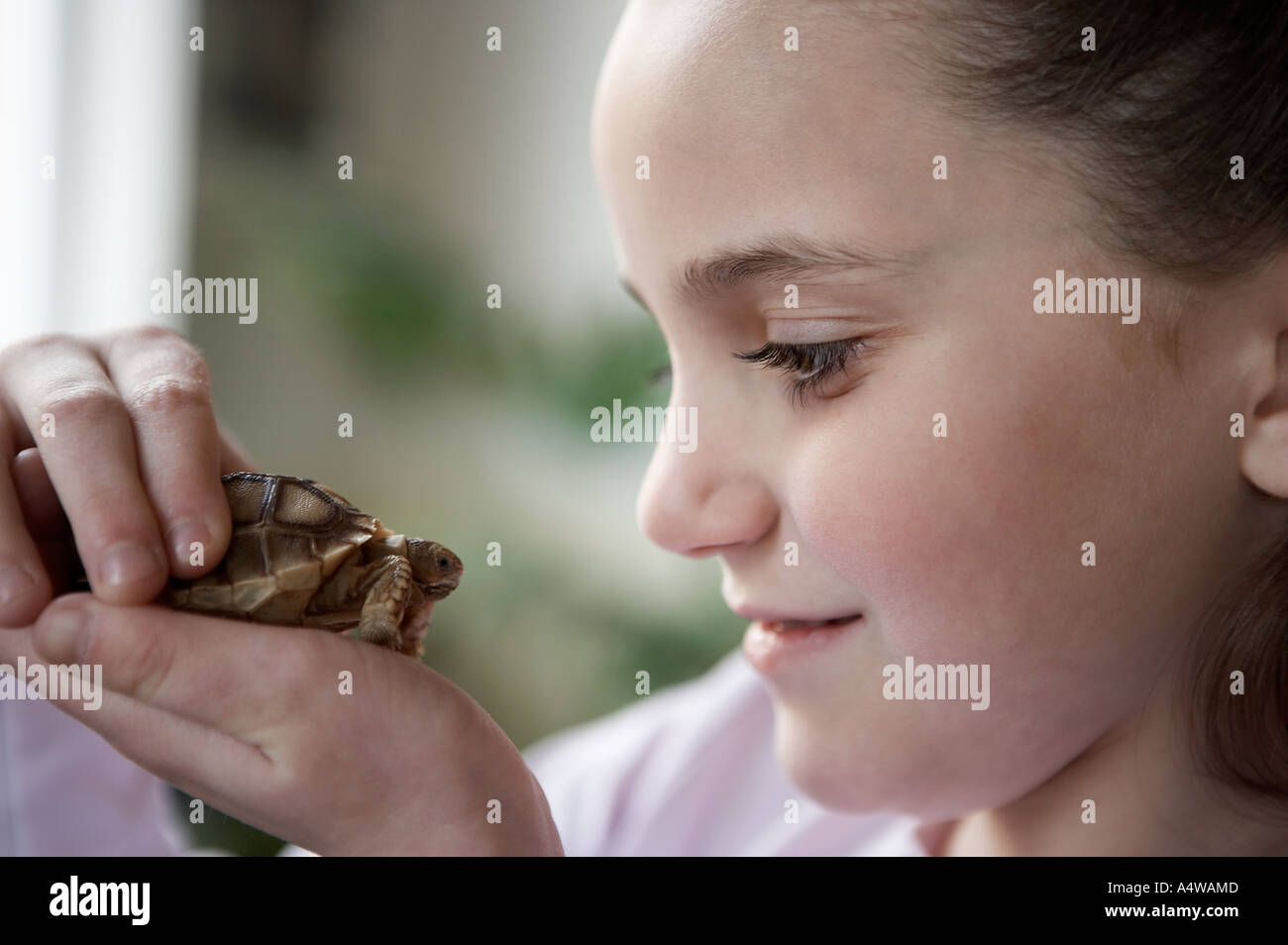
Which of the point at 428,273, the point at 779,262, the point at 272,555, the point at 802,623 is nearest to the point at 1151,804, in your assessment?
the point at 802,623

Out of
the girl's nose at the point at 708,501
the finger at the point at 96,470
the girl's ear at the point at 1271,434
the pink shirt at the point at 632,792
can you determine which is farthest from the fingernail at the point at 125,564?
the girl's ear at the point at 1271,434

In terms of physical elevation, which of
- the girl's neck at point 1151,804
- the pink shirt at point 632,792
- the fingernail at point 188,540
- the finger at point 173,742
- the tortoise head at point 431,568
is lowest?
the pink shirt at point 632,792

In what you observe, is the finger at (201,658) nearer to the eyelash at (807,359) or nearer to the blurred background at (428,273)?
the eyelash at (807,359)

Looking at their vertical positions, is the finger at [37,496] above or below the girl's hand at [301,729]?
above

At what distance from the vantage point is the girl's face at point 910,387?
45cm

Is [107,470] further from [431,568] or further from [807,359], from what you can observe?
[807,359]

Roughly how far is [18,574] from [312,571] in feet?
0.36

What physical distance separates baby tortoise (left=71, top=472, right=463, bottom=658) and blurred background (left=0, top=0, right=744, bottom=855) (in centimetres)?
59

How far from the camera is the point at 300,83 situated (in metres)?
1.27

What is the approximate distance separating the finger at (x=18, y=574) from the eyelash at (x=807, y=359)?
0.31 m

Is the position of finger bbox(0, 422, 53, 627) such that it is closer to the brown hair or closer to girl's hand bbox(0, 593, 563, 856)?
girl's hand bbox(0, 593, 563, 856)

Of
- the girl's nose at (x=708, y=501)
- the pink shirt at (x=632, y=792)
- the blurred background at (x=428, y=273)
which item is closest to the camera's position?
the girl's nose at (x=708, y=501)

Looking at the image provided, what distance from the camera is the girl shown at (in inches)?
16.6

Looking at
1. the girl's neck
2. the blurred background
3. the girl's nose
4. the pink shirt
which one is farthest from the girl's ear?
the blurred background
